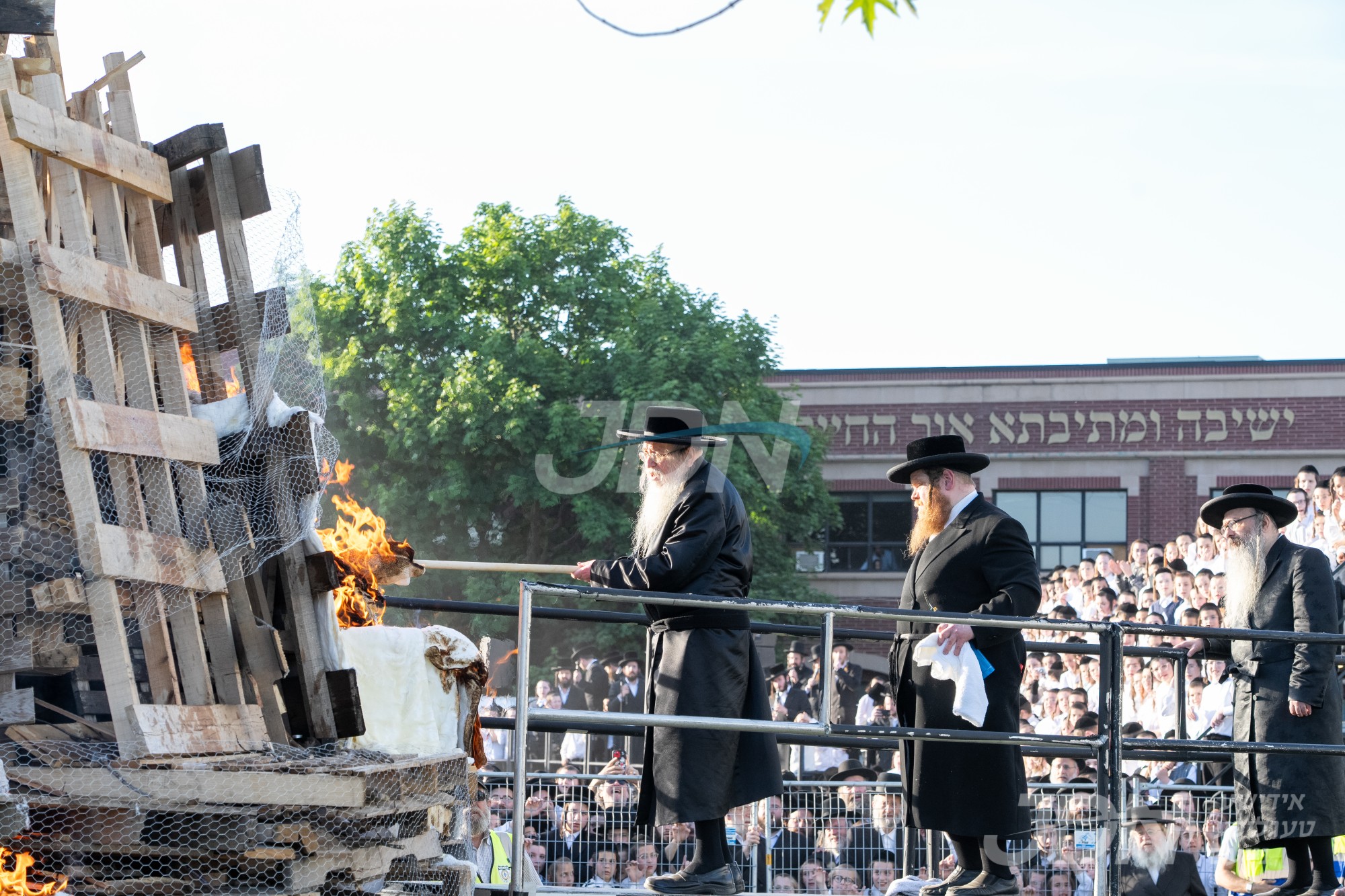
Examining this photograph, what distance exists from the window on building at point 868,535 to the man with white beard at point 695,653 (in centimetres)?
2687

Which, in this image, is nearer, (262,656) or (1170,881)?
(262,656)

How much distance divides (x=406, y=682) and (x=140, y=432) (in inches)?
66.2

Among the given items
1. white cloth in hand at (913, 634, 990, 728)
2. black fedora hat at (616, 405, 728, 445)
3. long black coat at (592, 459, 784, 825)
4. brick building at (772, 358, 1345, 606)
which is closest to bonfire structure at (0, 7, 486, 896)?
long black coat at (592, 459, 784, 825)

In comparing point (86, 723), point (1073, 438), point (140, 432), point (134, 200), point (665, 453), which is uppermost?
point (134, 200)

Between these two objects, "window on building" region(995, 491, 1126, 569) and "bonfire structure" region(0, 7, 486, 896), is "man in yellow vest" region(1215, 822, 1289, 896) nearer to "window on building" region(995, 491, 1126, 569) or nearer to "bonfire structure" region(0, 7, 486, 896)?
"bonfire structure" region(0, 7, 486, 896)

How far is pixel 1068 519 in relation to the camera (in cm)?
3167

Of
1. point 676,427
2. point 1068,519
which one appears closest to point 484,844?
point 676,427

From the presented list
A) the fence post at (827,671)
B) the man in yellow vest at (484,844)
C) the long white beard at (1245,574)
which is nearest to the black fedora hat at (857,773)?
the man in yellow vest at (484,844)

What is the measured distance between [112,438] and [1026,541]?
3.55 metres

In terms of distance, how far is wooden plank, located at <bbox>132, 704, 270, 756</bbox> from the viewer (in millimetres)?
4832

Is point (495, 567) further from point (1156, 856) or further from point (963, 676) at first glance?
point (1156, 856)

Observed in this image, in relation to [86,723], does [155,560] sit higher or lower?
higher

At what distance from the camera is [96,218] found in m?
5.41

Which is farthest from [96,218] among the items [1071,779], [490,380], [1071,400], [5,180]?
[1071,400]
